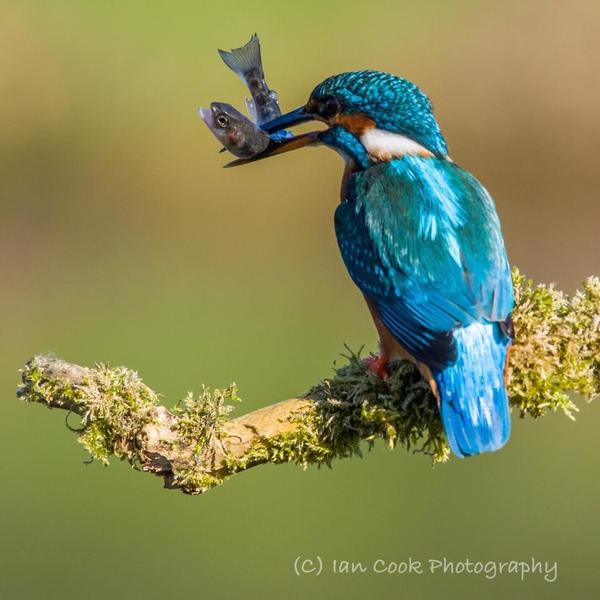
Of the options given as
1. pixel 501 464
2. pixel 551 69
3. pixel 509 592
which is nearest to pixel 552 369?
pixel 509 592

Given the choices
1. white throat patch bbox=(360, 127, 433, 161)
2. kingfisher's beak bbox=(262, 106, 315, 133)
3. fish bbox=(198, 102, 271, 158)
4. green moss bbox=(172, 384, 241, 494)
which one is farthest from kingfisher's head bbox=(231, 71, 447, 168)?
green moss bbox=(172, 384, 241, 494)

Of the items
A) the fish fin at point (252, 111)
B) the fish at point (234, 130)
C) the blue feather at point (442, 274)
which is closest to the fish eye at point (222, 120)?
the fish at point (234, 130)

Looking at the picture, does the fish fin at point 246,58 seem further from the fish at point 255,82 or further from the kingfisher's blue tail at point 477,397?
the kingfisher's blue tail at point 477,397

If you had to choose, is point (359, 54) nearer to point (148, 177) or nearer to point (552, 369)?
point (148, 177)

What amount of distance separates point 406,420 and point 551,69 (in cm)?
724

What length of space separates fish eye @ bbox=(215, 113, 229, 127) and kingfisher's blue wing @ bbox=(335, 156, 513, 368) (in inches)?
22.2

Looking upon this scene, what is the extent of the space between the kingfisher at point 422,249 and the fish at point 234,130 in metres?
0.12

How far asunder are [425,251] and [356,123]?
626 millimetres

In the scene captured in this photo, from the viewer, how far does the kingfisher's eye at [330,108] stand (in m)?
4.37

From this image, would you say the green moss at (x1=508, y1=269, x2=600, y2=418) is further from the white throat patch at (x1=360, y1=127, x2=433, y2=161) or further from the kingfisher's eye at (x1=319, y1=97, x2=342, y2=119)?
the kingfisher's eye at (x1=319, y1=97, x2=342, y2=119)

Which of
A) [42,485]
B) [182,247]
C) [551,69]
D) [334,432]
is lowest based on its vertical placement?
[334,432]

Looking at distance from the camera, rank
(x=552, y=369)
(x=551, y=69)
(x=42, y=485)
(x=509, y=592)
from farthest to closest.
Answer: (x=551, y=69) < (x=42, y=485) < (x=509, y=592) < (x=552, y=369)

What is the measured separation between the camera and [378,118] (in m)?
4.29

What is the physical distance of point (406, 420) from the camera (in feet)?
12.1
